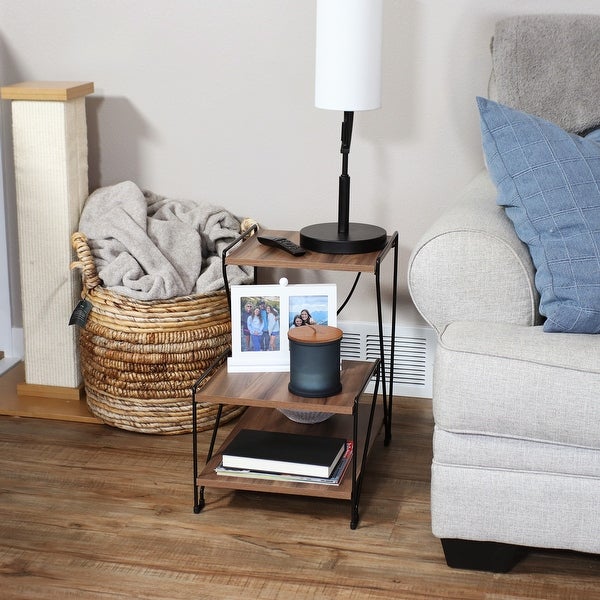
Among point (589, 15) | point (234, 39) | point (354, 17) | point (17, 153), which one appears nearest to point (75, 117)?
point (17, 153)

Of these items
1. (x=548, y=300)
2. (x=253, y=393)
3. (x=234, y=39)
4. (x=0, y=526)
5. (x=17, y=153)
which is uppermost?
(x=234, y=39)

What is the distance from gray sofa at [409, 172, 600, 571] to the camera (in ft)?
5.06

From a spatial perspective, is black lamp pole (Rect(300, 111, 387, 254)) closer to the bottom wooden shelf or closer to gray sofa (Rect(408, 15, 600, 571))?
gray sofa (Rect(408, 15, 600, 571))

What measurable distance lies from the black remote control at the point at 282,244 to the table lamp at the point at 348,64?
0.03 meters

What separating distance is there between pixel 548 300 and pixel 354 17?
0.69 metres

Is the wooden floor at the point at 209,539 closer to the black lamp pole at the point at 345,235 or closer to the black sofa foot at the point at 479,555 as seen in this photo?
the black sofa foot at the point at 479,555

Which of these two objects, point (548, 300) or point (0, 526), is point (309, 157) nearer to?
point (548, 300)

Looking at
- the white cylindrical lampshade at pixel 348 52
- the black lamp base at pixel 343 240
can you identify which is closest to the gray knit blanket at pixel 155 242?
the black lamp base at pixel 343 240

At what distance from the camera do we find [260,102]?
2.42m

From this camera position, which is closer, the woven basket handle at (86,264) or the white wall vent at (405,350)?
the woven basket handle at (86,264)

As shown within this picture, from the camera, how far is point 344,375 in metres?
1.96

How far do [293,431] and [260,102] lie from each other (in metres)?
0.87

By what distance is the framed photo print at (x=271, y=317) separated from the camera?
1955 millimetres

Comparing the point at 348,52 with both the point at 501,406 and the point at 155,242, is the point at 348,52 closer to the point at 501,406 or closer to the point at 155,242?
the point at 155,242
